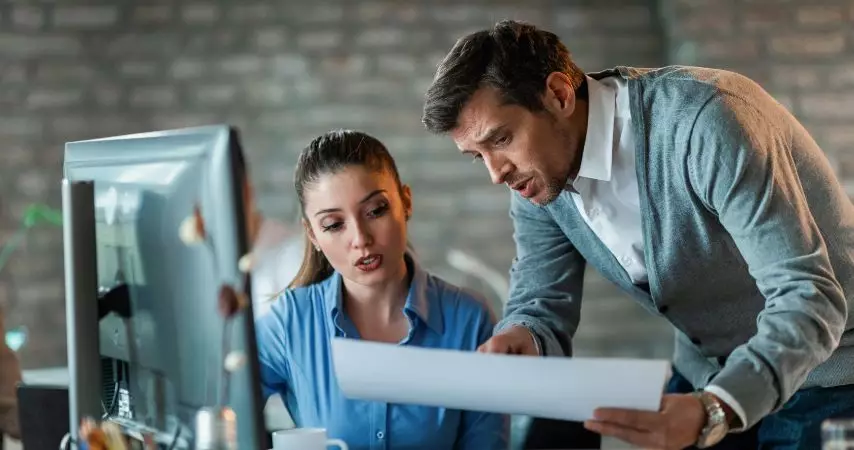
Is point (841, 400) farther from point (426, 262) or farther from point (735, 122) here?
point (426, 262)

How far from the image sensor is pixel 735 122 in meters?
1.50

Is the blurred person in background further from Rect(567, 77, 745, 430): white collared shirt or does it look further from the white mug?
the white mug

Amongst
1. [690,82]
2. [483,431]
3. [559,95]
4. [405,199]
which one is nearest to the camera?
[690,82]

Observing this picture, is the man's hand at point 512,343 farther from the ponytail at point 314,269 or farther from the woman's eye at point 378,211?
the ponytail at point 314,269

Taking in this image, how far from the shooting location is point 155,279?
1199mm

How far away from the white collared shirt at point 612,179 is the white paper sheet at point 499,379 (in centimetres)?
54

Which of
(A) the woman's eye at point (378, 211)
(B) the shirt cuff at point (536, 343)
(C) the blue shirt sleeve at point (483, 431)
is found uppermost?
(A) the woman's eye at point (378, 211)

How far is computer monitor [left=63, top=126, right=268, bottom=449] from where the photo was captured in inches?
41.6

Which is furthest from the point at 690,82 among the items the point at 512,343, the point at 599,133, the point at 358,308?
the point at 358,308

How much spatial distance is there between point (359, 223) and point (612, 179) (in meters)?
0.45

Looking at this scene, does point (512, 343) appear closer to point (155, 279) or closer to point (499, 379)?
point (499, 379)

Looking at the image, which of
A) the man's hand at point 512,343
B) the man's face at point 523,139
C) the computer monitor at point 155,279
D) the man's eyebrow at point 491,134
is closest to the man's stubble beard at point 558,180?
the man's face at point 523,139

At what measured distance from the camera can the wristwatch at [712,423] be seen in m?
1.31

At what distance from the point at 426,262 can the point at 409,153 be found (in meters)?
0.37
